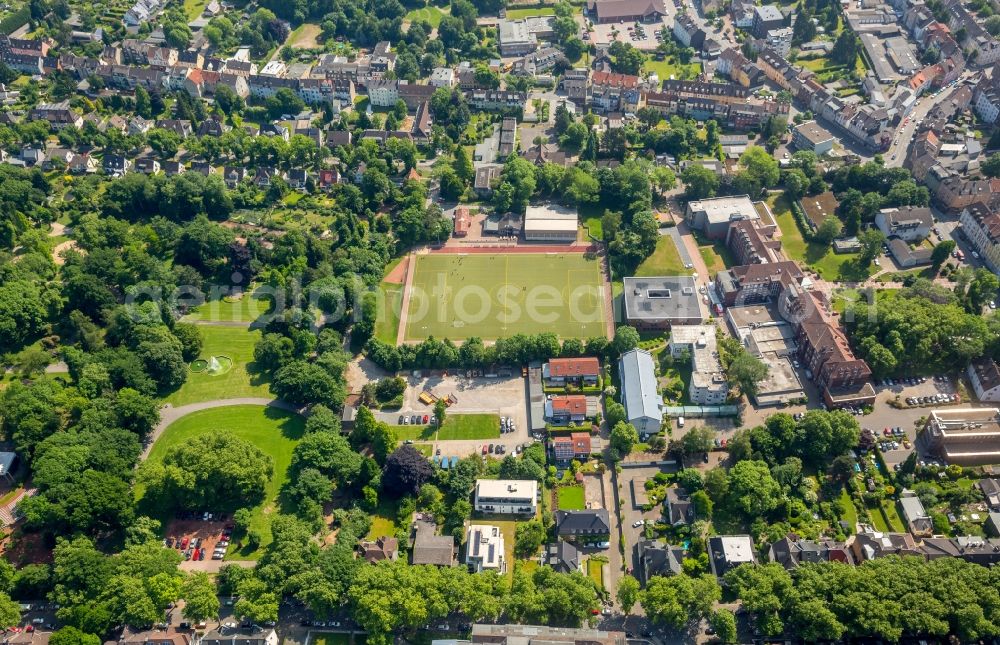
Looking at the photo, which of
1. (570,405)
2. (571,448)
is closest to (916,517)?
(571,448)

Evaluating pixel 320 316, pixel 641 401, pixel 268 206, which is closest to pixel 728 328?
pixel 641 401

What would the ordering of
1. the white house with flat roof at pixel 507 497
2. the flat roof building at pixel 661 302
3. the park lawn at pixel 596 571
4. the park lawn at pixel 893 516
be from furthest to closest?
the flat roof building at pixel 661 302, the white house with flat roof at pixel 507 497, the park lawn at pixel 893 516, the park lawn at pixel 596 571

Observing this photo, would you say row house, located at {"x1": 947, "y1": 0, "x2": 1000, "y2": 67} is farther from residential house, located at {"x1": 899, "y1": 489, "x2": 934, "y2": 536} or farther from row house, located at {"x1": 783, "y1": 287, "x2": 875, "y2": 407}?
residential house, located at {"x1": 899, "y1": 489, "x2": 934, "y2": 536}

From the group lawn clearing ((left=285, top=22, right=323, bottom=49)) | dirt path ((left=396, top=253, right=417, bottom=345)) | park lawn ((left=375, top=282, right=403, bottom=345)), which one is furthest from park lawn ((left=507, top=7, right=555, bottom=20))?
park lawn ((left=375, top=282, right=403, bottom=345))

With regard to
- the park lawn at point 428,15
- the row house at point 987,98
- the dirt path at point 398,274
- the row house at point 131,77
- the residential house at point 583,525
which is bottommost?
the residential house at point 583,525

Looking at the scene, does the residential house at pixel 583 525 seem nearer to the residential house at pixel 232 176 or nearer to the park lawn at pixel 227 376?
the park lawn at pixel 227 376

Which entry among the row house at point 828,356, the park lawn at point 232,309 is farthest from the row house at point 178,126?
the row house at point 828,356
